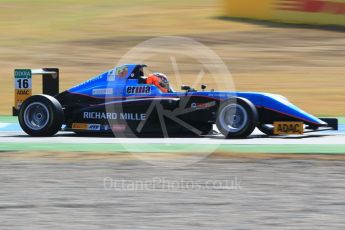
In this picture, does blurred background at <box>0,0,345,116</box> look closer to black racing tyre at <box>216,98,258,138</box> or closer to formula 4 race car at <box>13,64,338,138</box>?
formula 4 race car at <box>13,64,338,138</box>

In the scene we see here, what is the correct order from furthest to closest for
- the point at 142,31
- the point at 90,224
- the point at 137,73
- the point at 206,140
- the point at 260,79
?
the point at 142,31, the point at 260,79, the point at 137,73, the point at 206,140, the point at 90,224

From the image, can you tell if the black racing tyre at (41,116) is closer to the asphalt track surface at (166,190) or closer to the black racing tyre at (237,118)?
the asphalt track surface at (166,190)

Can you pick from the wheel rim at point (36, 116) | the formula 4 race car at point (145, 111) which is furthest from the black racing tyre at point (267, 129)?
the wheel rim at point (36, 116)

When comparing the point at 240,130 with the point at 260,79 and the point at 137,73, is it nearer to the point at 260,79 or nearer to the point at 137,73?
the point at 137,73

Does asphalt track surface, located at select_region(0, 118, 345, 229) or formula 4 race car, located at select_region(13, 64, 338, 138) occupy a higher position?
formula 4 race car, located at select_region(13, 64, 338, 138)

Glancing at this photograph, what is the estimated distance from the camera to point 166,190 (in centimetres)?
803

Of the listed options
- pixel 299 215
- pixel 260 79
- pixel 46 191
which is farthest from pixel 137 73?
pixel 260 79

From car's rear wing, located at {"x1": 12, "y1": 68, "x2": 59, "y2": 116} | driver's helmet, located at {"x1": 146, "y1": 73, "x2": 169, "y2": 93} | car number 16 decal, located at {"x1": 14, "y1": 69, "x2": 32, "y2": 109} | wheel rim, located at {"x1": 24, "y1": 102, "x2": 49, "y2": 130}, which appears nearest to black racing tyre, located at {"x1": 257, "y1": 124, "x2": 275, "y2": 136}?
driver's helmet, located at {"x1": 146, "y1": 73, "x2": 169, "y2": 93}

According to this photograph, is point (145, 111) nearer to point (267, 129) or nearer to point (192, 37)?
point (267, 129)

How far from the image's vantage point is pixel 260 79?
22.0 metres

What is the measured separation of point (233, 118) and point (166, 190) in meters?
4.03

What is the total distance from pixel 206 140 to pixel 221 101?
0.63 m

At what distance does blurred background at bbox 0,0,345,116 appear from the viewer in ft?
69.4

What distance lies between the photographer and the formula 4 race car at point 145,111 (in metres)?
11.9
